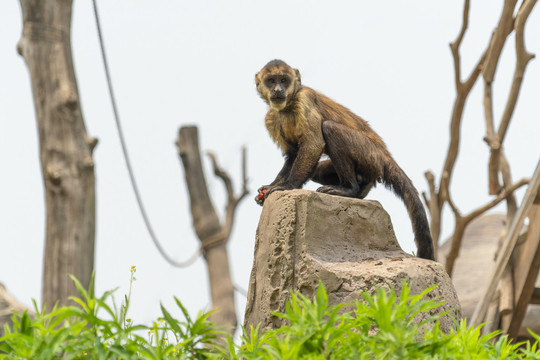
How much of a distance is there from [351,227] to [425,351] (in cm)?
154

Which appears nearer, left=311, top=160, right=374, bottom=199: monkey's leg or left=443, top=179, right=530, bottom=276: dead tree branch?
left=311, top=160, right=374, bottom=199: monkey's leg

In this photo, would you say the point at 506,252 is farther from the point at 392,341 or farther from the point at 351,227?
the point at 392,341

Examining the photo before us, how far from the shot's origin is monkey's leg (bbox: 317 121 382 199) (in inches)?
179

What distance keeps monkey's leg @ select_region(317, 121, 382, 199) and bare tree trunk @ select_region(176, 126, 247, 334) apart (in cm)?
625

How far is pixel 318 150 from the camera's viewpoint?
459cm

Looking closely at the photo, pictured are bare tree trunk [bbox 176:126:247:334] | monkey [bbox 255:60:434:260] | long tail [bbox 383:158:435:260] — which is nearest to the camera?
long tail [bbox 383:158:435:260]

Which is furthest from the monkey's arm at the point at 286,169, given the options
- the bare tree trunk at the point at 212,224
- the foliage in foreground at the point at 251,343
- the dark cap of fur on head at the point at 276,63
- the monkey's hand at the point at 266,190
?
the bare tree trunk at the point at 212,224

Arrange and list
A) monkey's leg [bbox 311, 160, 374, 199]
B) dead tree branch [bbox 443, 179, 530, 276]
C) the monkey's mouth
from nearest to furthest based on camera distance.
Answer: the monkey's mouth, monkey's leg [bbox 311, 160, 374, 199], dead tree branch [bbox 443, 179, 530, 276]

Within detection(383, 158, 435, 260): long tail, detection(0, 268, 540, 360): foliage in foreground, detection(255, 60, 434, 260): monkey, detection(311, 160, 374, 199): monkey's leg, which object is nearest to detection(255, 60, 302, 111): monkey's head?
detection(255, 60, 434, 260): monkey

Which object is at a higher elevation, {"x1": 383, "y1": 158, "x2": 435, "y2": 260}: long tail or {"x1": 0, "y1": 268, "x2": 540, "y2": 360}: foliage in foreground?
{"x1": 383, "y1": 158, "x2": 435, "y2": 260}: long tail

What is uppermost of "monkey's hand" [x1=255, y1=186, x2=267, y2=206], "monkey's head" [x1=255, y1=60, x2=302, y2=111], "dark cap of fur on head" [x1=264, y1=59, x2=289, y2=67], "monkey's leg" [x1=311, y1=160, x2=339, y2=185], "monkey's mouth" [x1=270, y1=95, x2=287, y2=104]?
"dark cap of fur on head" [x1=264, y1=59, x2=289, y2=67]

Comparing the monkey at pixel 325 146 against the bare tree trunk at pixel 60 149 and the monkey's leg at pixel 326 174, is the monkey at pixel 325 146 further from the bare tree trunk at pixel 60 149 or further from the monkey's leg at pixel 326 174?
the bare tree trunk at pixel 60 149

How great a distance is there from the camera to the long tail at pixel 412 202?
4.45m

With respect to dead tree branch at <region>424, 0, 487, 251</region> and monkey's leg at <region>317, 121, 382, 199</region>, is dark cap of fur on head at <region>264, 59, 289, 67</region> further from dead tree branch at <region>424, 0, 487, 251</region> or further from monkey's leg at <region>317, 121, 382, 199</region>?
dead tree branch at <region>424, 0, 487, 251</region>
